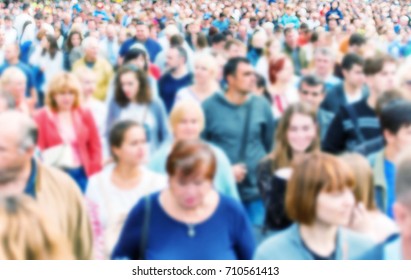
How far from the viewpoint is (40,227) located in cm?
189

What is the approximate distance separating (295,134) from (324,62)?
2.73 feet

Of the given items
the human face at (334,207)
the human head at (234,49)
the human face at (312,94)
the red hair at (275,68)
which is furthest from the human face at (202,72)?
the human face at (334,207)

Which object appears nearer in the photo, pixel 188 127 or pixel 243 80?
pixel 188 127

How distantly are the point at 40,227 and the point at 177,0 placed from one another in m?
10.5

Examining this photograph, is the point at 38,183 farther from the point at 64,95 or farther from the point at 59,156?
the point at 64,95

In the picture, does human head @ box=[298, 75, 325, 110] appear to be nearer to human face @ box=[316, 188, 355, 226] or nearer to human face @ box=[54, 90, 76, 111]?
human face @ box=[316, 188, 355, 226]

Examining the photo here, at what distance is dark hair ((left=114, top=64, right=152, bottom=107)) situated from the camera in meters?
3.19

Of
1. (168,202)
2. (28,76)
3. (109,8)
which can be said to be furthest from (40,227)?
(109,8)

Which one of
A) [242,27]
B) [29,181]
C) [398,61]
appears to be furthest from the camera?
[242,27]

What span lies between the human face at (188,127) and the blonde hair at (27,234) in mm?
922

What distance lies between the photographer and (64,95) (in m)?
3.18

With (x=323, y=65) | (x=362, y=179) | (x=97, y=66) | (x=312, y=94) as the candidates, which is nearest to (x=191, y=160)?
(x=362, y=179)
